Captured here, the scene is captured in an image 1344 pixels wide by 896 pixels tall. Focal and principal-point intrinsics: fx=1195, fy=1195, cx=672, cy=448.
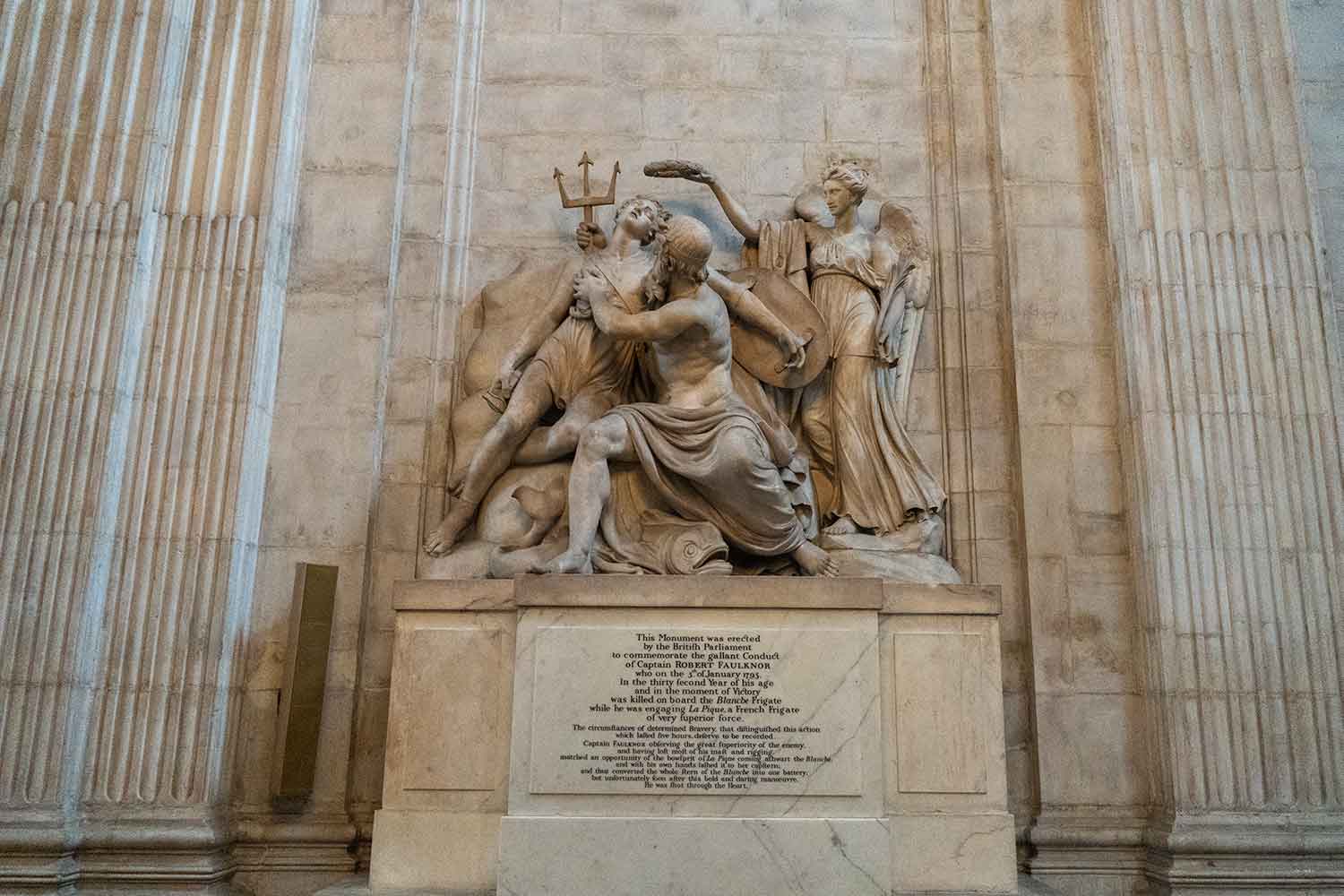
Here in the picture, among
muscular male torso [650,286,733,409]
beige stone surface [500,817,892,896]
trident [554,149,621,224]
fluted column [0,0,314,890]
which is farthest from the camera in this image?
trident [554,149,621,224]

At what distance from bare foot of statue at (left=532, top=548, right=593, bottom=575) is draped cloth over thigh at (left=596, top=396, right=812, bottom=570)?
0.33ft

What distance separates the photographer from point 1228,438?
6.67 metres

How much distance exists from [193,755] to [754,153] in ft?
16.2

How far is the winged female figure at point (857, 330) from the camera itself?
677cm

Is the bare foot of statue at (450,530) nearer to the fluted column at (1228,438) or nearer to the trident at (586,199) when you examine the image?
the trident at (586,199)

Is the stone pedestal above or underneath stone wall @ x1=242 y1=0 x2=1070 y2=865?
underneath

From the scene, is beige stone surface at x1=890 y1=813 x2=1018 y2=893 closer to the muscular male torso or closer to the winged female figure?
the winged female figure

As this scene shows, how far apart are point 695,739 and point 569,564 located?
1.05 m

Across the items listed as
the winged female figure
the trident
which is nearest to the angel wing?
the winged female figure

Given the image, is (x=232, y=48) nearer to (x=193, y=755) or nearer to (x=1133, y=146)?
(x=193, y=755)

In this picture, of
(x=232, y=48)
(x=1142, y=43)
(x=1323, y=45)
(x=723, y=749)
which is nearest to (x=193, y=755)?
(x=723, y=749)

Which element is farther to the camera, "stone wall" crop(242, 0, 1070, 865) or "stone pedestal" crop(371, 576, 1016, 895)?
"stone wall" crop(242, 0, 1070, 865)

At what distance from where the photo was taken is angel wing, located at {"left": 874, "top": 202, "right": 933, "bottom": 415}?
282 inches

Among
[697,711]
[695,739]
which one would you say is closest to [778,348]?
[697,711]
